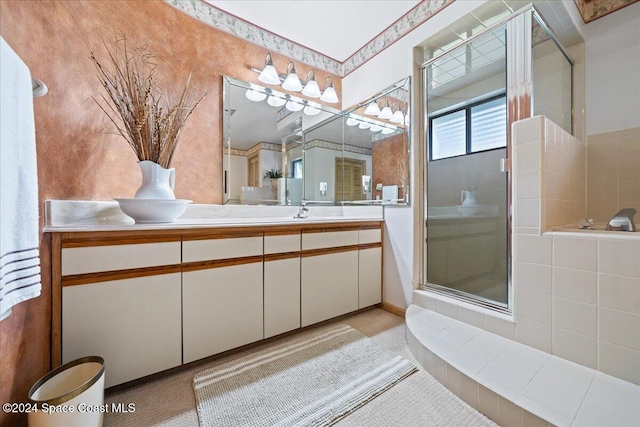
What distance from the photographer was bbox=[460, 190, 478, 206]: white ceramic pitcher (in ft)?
6.37

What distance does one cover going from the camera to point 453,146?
2068 millimetres

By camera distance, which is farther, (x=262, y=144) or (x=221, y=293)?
(x=262, y=144)

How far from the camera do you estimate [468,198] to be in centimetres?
197

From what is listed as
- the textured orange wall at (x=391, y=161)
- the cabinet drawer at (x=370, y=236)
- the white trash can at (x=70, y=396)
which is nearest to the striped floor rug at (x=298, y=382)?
the white trash can at (x=70, y=396)

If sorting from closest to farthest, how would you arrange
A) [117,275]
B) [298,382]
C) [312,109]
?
[117,275], [298,382], [312,109]

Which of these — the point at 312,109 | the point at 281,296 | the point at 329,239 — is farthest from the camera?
the point at 312,109

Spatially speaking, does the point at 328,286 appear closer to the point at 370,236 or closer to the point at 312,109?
the point at 370,236

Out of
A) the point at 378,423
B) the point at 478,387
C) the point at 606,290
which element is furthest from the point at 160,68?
the point at 606,290

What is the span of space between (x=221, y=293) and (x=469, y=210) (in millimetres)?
1928

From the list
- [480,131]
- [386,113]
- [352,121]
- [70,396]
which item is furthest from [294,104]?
[70,396]

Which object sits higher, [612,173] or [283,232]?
[612,173]

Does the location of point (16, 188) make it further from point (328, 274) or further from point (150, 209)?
point (328, 274)

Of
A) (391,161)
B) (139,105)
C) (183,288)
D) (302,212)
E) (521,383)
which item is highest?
(139,105)

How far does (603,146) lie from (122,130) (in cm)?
341
